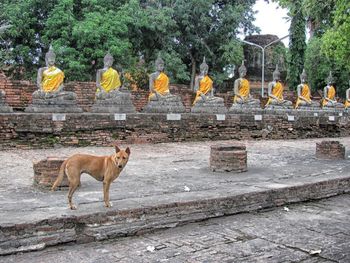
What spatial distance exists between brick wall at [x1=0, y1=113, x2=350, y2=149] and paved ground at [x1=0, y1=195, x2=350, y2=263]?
21.7ft

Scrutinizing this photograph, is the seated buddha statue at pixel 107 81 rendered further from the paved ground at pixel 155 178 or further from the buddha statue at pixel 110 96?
the paved ground at pixel 155 178

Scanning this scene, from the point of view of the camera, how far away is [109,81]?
1338 centimetres

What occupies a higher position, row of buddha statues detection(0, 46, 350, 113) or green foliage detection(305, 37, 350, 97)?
green foliage detection(305, 37, 350, 97)

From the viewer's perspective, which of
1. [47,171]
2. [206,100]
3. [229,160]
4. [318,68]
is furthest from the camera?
[318,68]

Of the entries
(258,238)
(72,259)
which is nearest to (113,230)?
(72,259)

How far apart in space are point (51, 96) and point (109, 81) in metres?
2.16

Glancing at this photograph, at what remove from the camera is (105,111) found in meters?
12.7

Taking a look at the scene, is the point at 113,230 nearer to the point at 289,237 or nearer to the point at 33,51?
the point at 289,237

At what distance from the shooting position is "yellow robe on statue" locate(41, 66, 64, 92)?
12.0 meters

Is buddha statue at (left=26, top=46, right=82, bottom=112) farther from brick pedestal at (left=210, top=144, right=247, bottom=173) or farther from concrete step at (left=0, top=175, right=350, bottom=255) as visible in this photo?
concrete step at (left=0, top=175, right=350, bottom=255)

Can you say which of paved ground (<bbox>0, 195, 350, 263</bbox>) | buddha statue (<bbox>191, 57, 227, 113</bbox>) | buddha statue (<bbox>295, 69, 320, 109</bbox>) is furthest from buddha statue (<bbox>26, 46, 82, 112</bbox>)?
buddha statue (<bbox>295, 69, 320, 109</bbox>)

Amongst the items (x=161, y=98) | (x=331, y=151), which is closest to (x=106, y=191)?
(x=331, y=151)

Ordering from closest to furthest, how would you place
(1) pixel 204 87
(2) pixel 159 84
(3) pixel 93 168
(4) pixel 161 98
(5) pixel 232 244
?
(5) pixel 232 244, (3) pixel 93 168, (4) pixel 161 98, (2) pixel 159 84, (1) pixel 204 87

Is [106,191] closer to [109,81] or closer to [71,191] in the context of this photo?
[71,191]
